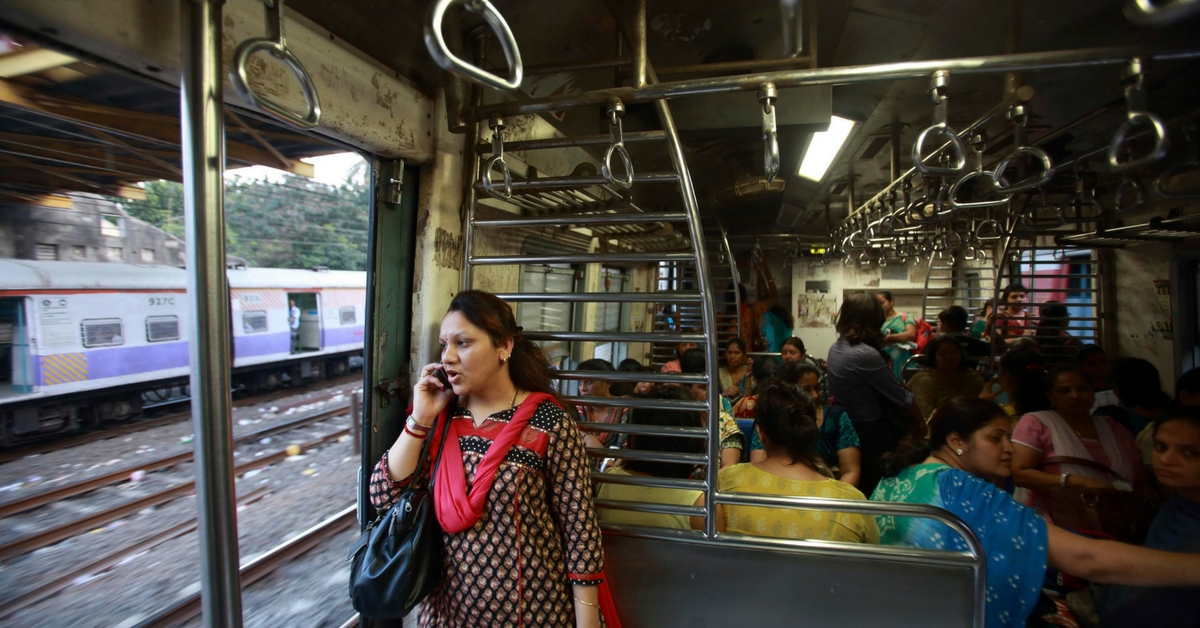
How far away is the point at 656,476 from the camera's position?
2.03m

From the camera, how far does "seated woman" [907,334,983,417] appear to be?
12.6 feet

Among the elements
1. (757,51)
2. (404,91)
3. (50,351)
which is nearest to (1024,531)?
(757,51)

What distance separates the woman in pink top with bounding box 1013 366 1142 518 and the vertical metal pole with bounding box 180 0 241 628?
3033mm

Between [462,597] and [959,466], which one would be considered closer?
[462,597]

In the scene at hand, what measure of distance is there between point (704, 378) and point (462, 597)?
3.07 feet

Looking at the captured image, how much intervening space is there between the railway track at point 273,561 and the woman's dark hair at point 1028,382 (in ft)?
12.9

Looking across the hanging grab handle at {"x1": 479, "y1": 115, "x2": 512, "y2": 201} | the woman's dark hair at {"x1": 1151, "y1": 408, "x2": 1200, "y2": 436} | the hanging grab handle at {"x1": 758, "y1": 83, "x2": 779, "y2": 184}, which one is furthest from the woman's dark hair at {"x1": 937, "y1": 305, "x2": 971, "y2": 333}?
the hanging grab handle at {"x1": 479, "y1": 115, "x2": 512, "y2": 201}

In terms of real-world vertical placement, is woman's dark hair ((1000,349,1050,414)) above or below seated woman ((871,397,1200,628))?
above

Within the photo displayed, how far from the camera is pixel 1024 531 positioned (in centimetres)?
148

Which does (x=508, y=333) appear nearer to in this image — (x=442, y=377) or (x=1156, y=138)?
(x=442, y=377)

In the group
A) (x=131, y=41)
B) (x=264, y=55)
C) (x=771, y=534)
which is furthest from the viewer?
(x=771, y=534)

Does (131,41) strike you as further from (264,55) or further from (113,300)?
(113,300)

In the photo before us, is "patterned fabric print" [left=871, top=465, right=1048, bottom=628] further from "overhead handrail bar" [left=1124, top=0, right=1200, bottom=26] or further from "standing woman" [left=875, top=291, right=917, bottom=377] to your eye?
"standing woman" [left=875, top=291, right=917, bottom=377]

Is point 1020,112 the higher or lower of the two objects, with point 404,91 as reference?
lower
